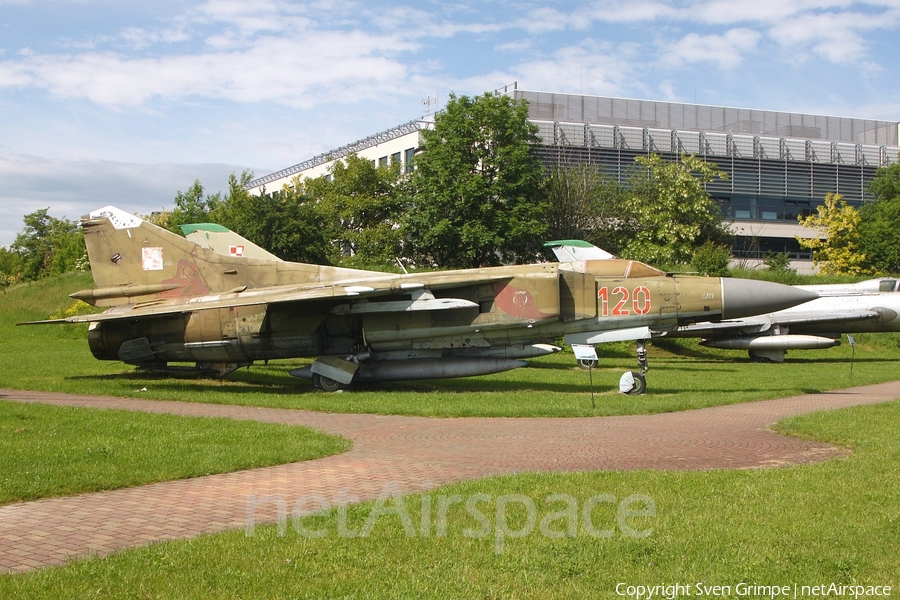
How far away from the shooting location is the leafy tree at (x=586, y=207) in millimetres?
50125

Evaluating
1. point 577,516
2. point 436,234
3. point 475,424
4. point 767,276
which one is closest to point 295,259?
point 436,234

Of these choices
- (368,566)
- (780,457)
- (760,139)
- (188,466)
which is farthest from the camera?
(760,139)

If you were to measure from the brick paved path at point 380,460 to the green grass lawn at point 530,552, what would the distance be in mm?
797

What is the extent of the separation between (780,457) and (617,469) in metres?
2.53

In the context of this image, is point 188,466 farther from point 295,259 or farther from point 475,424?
point 295,259

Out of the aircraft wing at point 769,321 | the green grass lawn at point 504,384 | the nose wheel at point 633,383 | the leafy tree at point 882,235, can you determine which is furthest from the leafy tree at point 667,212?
the nose wheel at point 633,383

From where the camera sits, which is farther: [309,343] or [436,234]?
[436,234]

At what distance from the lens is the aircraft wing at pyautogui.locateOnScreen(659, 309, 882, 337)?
1181 inches

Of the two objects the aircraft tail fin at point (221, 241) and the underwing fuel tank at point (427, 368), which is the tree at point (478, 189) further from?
the underwing fuel tank at point (427, 368)

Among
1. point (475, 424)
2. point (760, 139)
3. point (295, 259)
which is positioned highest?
point (760, 139)

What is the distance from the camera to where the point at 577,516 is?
6.88 meters

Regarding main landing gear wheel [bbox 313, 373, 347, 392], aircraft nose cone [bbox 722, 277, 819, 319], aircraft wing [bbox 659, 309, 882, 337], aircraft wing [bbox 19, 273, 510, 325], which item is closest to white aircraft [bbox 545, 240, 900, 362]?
aircraft wing [bbox 659, 309, 882, 337]

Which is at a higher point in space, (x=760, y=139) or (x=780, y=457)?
(x=760, y=139)

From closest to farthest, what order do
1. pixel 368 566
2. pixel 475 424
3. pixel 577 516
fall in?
1. pixel 368 566
2. pixel 577 516
3. pixel 475 424
